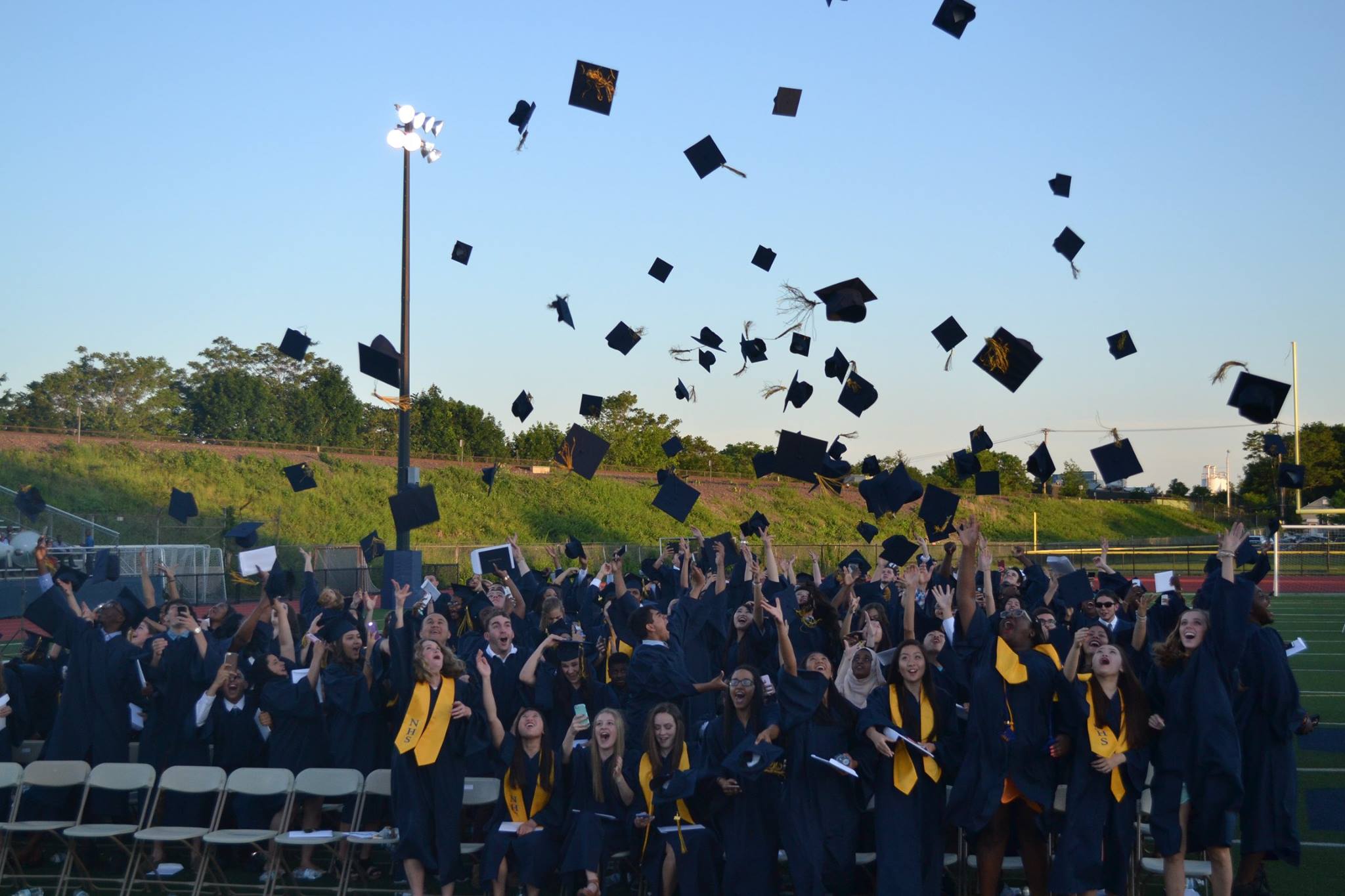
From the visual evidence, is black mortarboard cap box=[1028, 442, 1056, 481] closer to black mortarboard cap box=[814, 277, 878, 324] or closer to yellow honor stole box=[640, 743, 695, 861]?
black mortarboard cap box=[814, 277, 878, 324]

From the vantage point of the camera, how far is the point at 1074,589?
431 inches

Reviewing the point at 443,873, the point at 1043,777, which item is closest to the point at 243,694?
the point at 443,873

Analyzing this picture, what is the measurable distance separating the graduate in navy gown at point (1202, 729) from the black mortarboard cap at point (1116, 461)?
13.1 feet

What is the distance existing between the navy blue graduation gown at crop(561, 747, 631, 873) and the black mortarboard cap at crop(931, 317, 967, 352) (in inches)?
249

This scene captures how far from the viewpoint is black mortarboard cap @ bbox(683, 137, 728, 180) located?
12.0 meters

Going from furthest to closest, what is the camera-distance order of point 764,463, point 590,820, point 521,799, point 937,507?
1. point 764,463
2. point 937,507
3. point 521,799
4. point 590,820

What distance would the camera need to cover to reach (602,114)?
10883 mm

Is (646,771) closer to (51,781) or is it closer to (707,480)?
(51,781)

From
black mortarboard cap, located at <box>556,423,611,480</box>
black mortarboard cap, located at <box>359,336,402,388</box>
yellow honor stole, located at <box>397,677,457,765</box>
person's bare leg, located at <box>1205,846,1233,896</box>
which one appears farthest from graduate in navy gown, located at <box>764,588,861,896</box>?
black mortarboard cap, located at <box>359,336,402,388</box>

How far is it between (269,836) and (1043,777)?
12.9ft

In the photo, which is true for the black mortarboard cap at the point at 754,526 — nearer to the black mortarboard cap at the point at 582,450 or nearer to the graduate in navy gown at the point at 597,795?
the black mortarboard cap at the point at 582,450

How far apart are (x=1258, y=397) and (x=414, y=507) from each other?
708 centimetres

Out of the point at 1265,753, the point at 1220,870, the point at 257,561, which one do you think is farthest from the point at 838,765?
the point at 257,561

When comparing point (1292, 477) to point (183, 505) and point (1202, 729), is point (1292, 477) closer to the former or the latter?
point (1202, 729)
